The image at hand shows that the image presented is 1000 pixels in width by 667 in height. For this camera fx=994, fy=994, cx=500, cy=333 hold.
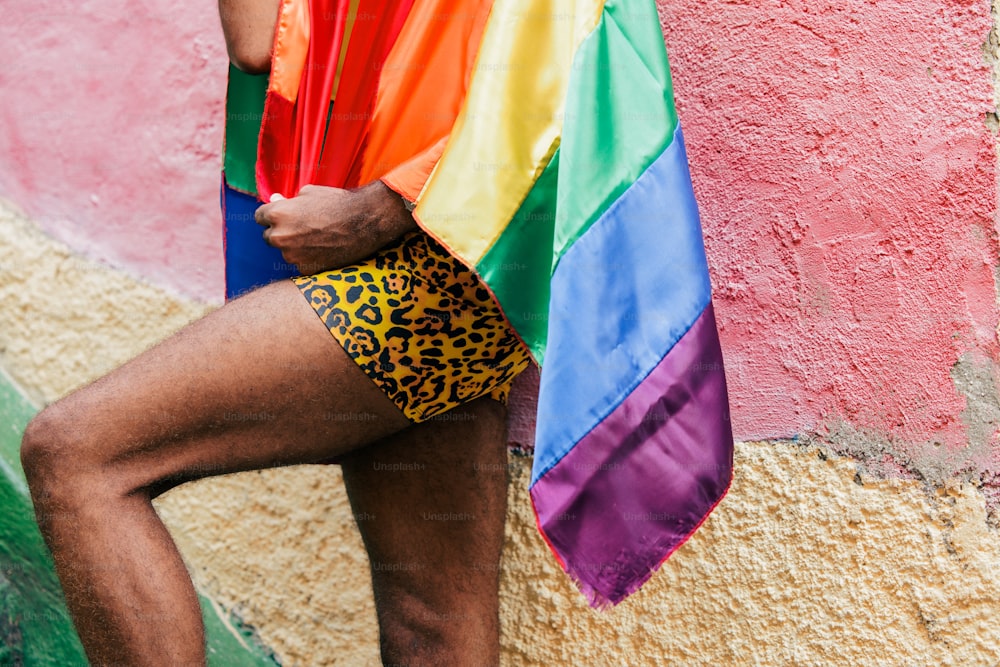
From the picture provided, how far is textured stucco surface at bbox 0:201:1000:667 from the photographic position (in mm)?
1653

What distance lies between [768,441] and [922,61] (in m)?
0.69

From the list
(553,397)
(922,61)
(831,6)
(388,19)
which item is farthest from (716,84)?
(553,397)

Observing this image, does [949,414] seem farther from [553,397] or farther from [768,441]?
[553,397]

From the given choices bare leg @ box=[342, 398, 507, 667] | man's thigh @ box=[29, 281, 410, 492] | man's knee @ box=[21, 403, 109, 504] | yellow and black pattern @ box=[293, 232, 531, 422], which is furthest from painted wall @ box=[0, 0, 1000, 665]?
man's knee @ box=[21, 403, 109, 504]

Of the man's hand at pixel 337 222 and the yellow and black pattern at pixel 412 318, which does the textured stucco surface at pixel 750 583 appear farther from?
the man's hand at pixel 337 222

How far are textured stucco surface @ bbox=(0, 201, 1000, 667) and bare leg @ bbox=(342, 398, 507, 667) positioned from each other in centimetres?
24

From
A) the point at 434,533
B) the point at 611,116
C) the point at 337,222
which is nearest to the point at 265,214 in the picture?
the point at 337,222

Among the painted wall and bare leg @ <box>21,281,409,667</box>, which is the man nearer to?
bare leg @ <box>21,281,409,667</box>

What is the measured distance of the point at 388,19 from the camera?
148cm

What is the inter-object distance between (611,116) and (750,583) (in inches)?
34.3

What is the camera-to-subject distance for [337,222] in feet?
4.33

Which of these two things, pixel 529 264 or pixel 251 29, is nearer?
pixel 529 264

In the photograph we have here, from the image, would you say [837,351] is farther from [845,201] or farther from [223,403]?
[223,403]

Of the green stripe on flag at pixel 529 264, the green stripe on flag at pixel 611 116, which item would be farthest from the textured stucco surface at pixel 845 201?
the green stripe on flag at pixel 529 264
